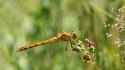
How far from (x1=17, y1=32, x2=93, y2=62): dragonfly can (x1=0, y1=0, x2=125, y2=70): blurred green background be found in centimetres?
1

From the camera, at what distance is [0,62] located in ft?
2.89

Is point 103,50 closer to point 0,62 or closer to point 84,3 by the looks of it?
point 84,3

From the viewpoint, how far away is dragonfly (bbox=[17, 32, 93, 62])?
3.04 ft

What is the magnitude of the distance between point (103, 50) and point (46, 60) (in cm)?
17

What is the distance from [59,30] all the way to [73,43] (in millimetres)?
56

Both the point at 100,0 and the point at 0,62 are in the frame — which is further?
the point at 100,0

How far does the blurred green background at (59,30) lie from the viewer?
91cm

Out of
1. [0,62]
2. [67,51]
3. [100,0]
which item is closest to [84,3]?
[100,0]

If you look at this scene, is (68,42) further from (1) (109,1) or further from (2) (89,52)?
(1) (109,1)

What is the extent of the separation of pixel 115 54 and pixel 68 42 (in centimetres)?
15

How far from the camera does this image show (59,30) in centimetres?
95

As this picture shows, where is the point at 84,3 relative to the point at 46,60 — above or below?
above

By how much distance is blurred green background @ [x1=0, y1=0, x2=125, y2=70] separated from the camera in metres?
0.91

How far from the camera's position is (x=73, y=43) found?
36.8 inches
